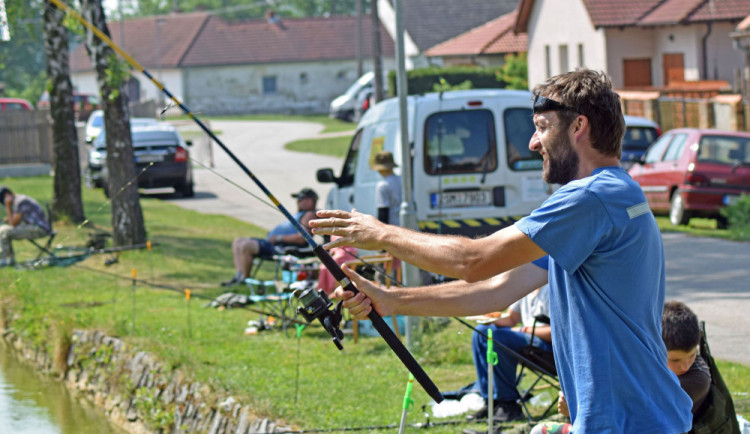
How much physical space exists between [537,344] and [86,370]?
5.35m

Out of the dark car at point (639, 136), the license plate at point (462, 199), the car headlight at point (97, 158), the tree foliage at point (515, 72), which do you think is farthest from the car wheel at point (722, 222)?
the tree foliage at point (515, 72)

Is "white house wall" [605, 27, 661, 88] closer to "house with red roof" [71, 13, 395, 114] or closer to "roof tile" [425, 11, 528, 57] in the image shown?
"roof tile" [425, 11, 528, 57]

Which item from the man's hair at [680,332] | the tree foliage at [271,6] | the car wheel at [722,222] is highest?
the tree foliage at [271,6]

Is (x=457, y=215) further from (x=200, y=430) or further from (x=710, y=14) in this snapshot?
(x=710, y=14)

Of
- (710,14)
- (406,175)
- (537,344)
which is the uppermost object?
(710,14)

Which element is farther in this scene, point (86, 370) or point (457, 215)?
point (457, 215)

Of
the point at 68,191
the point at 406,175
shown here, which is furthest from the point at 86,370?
the point at 68,191

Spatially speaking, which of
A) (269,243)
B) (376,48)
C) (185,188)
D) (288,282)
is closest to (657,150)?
Answer: (269,243)

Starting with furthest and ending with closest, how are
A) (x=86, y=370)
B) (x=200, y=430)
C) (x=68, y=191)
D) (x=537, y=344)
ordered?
1. (x=68, y=191)
2. (x=86, y=370)
3. (x=200, y=430)
4. (x=537, y=344)

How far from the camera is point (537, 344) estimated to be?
7.20 m

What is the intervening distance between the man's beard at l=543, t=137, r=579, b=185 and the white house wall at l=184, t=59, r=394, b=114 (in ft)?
221

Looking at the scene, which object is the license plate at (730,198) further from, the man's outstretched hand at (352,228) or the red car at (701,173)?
the man's outstretched hand at (352,228)

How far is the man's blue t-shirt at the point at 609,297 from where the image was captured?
3330mm

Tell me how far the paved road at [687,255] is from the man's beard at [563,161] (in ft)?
18.7
